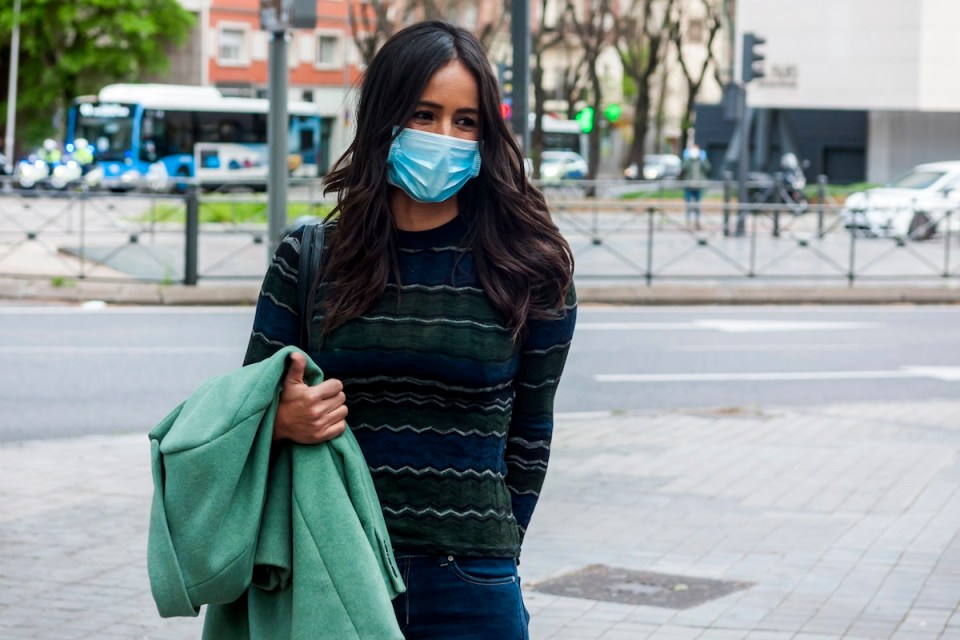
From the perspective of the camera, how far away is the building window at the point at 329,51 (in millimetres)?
77562

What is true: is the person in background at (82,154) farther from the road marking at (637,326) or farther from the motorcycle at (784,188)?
the road marking at (637,326)

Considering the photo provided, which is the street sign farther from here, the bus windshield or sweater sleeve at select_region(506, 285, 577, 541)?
the bus windshield

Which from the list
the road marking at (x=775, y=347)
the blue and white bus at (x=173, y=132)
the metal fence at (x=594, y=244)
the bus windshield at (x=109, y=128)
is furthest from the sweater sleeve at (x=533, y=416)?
the bus windshield at (x=109, y=128)

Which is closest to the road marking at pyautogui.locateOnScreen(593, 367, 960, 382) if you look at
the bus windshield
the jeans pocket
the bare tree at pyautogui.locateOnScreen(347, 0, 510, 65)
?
the jeans pocket

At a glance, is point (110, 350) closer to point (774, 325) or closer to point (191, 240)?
A: point (191, 240)

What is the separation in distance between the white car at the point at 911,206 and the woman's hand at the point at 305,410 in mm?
19747

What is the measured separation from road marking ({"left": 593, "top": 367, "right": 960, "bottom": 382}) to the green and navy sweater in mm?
10141

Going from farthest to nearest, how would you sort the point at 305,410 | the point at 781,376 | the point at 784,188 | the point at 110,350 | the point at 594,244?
the point at 784,188
the point at 594,244
the point at 110,350
the point at 781,376
the point at 305,410

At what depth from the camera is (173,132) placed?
1886 inches

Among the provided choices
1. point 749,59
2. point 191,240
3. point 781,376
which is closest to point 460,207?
point 781,376

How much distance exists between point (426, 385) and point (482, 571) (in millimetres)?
325

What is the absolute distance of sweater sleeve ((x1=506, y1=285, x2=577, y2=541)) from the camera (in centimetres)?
278

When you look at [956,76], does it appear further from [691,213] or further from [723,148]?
[691,213]

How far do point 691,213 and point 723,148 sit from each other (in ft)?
94.4
